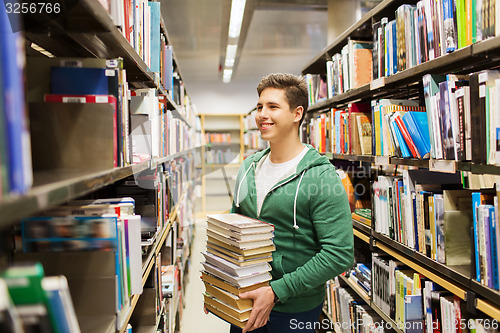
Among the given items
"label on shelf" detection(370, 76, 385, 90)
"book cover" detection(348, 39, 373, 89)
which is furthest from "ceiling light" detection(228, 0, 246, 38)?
"label on shelf" detection(370, 76, 385, 90)

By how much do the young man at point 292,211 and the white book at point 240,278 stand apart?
0.04 metres

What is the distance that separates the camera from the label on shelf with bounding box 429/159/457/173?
1.31 meters

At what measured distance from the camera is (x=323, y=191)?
1351 mm

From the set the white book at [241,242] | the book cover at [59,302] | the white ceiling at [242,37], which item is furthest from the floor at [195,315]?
the white ceiling at [242,37]

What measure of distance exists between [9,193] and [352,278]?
7.95 feet

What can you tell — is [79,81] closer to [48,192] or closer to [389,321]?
[48,192]

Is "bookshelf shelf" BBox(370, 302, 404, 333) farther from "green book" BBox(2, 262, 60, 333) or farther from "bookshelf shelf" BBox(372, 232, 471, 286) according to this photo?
"green book" BBox(2, 262, 60, 333)

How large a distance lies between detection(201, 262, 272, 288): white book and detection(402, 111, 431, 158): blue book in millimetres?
890

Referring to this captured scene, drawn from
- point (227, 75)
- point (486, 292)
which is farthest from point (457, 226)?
point (227, 75)

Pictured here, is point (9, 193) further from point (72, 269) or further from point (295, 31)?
point (295, 31)

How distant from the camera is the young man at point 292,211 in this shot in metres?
1.31

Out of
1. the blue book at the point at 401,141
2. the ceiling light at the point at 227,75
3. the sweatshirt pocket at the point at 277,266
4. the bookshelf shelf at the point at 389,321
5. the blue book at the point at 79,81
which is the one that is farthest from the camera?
the ceiling light at the point at 227,75

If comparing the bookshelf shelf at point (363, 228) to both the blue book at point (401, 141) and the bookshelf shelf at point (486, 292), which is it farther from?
the bookshelf shelf at point (486, 292)

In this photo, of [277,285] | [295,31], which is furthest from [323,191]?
[295,31]
